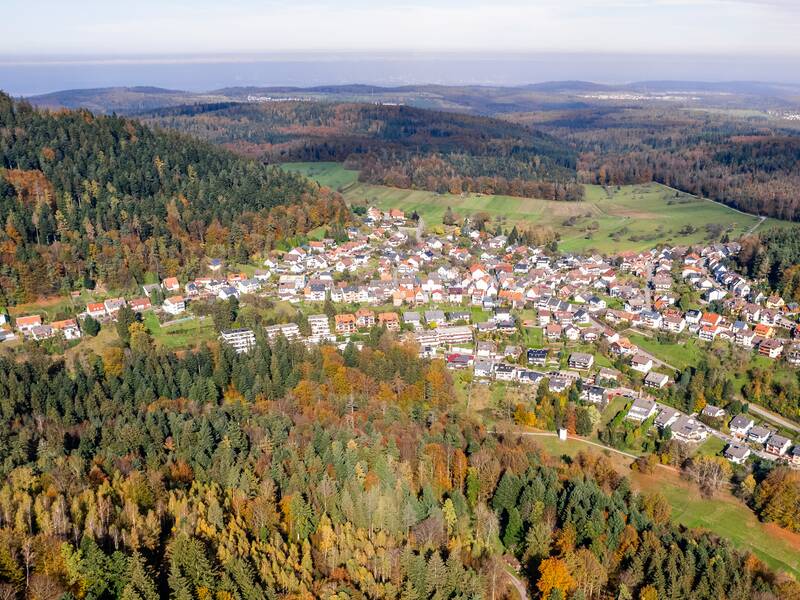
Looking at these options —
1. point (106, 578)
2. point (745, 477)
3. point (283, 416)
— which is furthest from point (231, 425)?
point (745, 477)

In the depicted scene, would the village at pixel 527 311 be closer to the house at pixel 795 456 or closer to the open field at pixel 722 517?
the house at pixel 795 456

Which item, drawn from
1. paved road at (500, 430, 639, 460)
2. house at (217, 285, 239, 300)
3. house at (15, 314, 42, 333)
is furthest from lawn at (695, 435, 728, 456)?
house at (15, 314, 42, 333)

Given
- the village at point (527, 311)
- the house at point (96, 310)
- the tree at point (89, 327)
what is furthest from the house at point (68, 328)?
the house at point (96, 310)

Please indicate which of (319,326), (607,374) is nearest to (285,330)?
(319,326)

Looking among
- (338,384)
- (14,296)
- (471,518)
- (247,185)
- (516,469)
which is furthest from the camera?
(247,185)

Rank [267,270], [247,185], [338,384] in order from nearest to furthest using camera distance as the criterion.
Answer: [338,384], [267,270], [247,185]

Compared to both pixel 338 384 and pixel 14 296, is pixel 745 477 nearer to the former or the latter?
pixel 338 384
